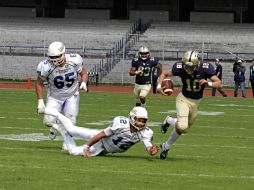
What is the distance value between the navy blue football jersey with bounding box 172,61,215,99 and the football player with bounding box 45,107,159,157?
1160mm

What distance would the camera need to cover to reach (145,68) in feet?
66.9

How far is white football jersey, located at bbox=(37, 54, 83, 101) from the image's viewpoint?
12492 mm

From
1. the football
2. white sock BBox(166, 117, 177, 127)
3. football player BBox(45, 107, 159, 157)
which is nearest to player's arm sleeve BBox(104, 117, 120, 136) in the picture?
football player BBox(45, 107, 159, 157)

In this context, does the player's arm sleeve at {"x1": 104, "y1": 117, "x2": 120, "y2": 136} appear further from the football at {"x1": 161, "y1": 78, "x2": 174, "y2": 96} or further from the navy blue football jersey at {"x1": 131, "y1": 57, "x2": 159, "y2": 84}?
the navy blue football jersey at {"x1": 131, "y1": 57, "x2": 159, "y2": 84}

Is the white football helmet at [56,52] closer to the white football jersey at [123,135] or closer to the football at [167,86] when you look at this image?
the football at [167,86]

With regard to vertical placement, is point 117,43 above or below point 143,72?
below

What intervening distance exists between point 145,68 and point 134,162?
989 centimetres

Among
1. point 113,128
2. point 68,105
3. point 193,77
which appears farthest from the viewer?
point 68,105

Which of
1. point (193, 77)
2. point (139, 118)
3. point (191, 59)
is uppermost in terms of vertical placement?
point (191, 59)

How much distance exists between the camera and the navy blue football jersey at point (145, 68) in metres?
20.4

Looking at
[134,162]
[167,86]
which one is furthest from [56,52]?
[134,162]

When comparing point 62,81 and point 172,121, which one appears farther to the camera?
point 62,81

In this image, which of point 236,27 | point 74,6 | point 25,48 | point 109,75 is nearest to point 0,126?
point 109,75

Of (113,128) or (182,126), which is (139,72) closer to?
(182,126)
